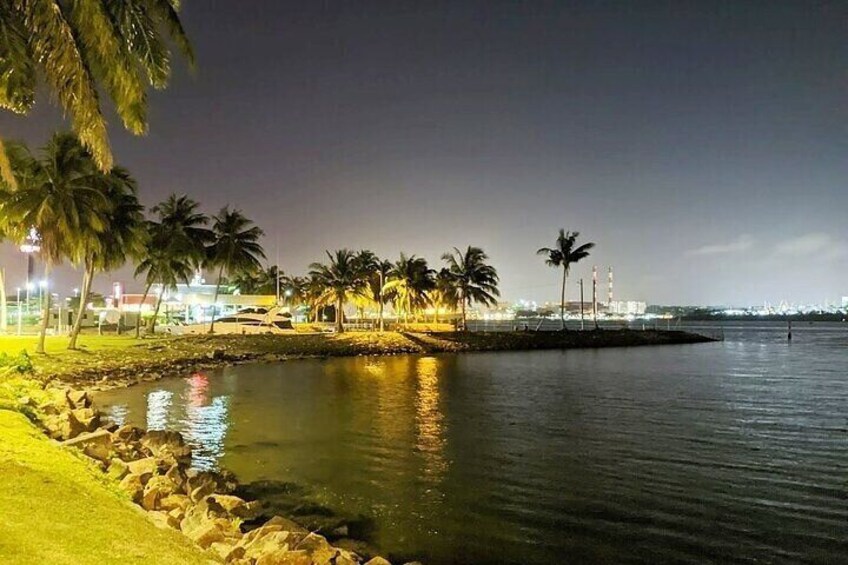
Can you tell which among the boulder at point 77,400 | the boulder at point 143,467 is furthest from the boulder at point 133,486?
the boulder at point 77,400

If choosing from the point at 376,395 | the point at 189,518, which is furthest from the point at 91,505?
the point at 376,395

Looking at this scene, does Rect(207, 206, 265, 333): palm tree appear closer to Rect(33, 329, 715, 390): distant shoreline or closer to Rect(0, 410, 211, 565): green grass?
Rect(33, 329, 715, 390): distant shoreline

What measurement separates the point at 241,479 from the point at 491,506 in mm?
5778

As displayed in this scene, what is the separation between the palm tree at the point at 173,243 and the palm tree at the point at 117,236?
12.3m

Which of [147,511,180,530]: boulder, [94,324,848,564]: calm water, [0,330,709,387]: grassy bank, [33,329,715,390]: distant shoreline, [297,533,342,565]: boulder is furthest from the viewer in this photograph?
[0,330,709,387]: grassy bank

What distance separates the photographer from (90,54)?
1249 centimetres

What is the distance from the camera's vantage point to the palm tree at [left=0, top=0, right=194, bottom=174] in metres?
11.3

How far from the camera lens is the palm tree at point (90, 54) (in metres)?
11.3

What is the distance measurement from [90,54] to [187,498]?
27.3 feet

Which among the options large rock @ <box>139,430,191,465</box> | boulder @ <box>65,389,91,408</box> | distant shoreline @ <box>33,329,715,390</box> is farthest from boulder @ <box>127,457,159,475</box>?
distant shoreline @ <box>33,329,715,390</box>

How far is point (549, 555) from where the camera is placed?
10656 mm

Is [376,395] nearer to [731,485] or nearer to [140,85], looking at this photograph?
[731,485]

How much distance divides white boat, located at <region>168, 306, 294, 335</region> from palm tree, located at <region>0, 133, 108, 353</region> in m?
25.1

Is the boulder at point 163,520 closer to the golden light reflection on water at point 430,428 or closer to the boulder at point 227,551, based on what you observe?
the boulder at point 227,551
